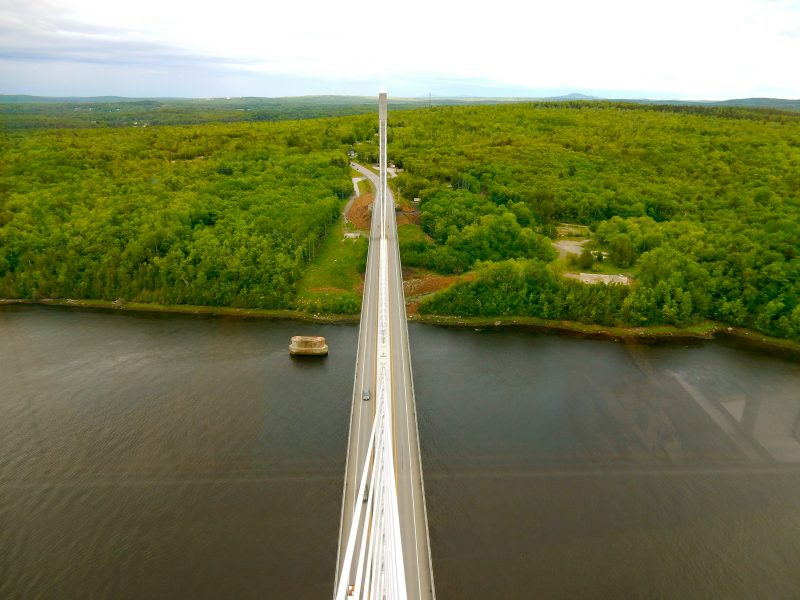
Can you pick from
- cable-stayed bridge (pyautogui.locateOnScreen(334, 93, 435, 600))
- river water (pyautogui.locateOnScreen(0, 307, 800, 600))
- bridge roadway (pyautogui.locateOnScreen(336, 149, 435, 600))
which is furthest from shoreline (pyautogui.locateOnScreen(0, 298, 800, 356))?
cable-stayed bridge (pyautogui.locateOnScreen(334, 93, 435, 600))

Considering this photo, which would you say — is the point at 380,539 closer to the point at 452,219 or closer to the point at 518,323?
the point at 518,323

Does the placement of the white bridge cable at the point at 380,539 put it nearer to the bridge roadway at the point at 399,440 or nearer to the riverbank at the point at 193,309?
the bridge roadway at the point at 399,440

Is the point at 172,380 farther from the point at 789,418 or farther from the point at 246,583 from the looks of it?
the point at 789,418

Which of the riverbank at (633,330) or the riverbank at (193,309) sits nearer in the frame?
the riverbank at (633,330)

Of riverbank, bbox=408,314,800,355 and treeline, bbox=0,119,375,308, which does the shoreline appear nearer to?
riverbank, bbox=408,314,800,355

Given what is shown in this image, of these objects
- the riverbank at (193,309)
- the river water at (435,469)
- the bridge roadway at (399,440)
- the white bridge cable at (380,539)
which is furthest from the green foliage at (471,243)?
the white bridge cable at (380,539)

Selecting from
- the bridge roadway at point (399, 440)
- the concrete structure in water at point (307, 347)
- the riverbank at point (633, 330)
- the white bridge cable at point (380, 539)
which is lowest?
the riverbank at point (633, 330)
